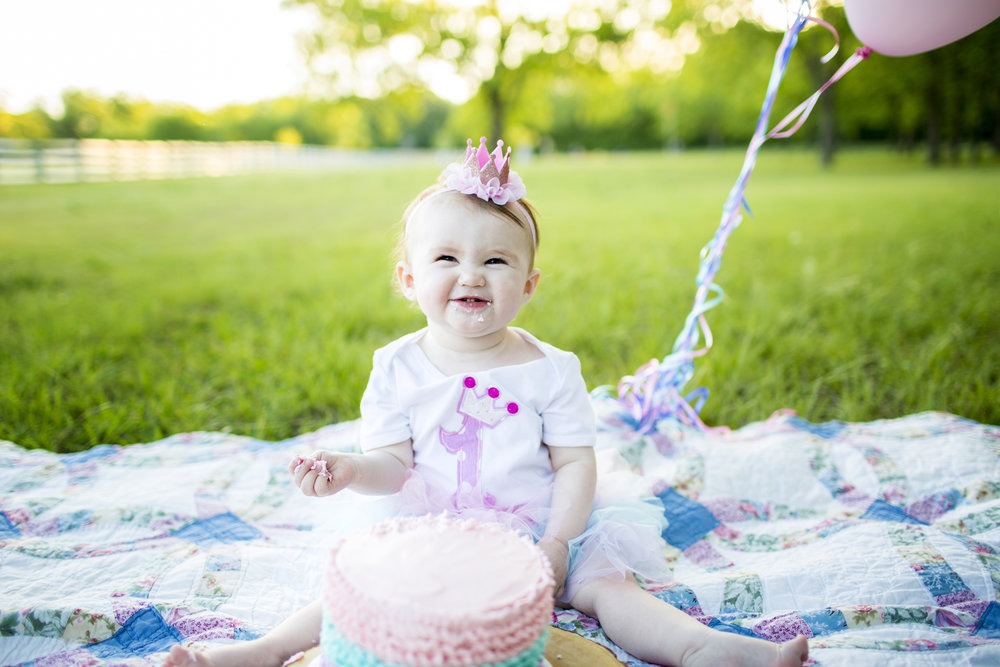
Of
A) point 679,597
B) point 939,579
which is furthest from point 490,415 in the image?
point 939,579

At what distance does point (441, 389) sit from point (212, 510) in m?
0.73

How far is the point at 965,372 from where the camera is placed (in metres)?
2.56

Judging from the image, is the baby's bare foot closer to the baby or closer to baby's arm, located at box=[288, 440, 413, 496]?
the baby

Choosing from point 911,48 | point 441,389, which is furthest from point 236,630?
point 911,48

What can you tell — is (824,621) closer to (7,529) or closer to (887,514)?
(887,514)

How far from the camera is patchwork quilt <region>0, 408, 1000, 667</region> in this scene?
→ 4.12 ft

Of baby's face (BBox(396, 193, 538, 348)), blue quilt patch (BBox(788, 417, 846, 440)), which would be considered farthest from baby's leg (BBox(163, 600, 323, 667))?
blue quilt patch (BBox(788, 417, 846, 440))

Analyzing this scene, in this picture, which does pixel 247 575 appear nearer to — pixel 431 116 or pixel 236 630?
pixel 236 630

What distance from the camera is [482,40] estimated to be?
1370cm

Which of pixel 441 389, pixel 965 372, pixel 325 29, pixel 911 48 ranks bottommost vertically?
pixel 965 372

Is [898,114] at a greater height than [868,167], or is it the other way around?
[898,114]

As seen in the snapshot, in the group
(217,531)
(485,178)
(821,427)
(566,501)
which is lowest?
(217,531)

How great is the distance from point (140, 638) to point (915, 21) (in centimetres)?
211

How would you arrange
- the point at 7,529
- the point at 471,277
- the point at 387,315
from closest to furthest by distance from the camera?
the point at 471,277 → the point at 7,529 → the point at 387,315
